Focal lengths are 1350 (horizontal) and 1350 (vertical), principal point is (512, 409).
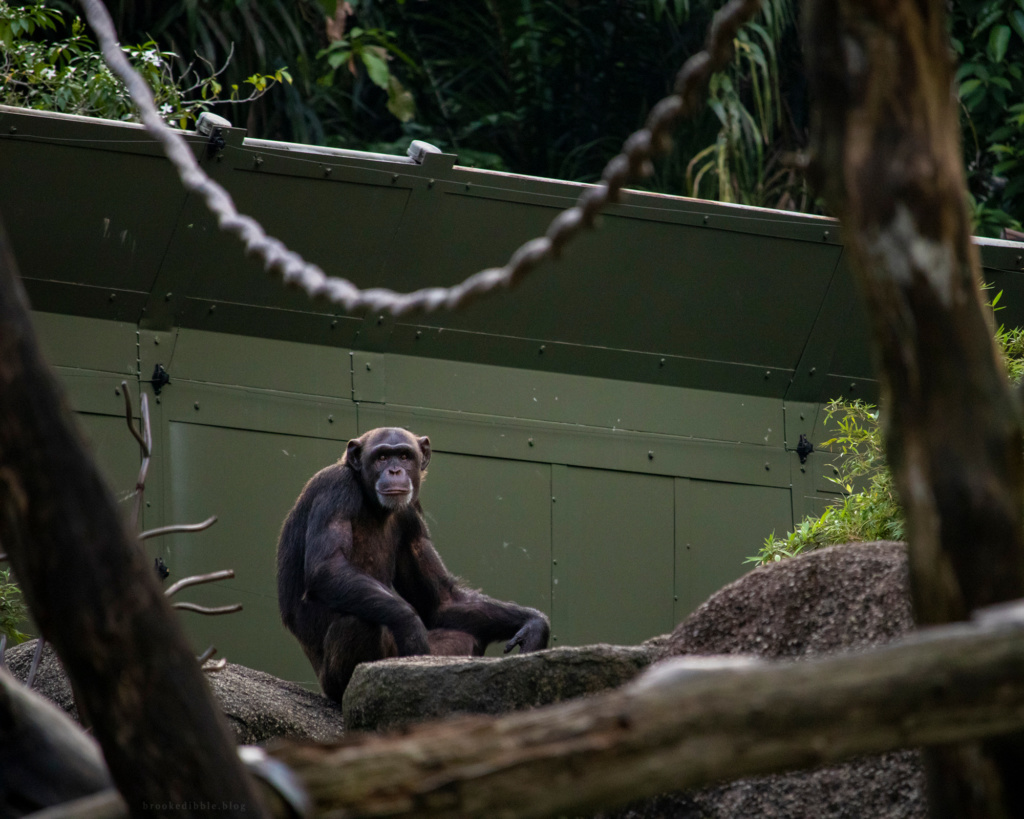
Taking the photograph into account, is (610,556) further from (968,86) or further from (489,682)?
(968,86)

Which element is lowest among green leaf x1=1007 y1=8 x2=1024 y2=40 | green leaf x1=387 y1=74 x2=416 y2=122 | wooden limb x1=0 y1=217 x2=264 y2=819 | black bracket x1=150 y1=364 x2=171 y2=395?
wooden limb x1=0 y1=217 x2=264 y2=819

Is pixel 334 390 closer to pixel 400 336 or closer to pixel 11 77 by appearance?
pixel 400 336

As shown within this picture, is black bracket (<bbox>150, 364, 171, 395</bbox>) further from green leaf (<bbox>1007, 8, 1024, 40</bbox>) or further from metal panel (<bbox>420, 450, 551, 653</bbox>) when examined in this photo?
green leaf (<bbox>1007, 8, 1024, 40</bbox>)

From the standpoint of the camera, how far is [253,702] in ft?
15.6

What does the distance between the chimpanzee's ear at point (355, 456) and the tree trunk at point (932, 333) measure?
4.44 meters

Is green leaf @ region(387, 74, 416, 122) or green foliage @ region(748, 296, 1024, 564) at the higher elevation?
green leaf @ region(387, 74, 416, 122)

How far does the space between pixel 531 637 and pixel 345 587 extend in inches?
34.2

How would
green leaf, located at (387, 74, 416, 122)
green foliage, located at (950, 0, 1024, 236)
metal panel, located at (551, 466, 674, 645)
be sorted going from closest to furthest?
metal panel, located at (551, 466, 674, 645) → green leaf, located at (387, 74, 416, 122) → green foliage, located at (950, 0, 1024, 236)

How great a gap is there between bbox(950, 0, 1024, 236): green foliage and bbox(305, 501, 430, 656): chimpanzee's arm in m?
5.87

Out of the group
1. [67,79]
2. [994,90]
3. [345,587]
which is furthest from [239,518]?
[994,90]

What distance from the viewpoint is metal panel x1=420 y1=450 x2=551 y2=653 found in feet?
23.7

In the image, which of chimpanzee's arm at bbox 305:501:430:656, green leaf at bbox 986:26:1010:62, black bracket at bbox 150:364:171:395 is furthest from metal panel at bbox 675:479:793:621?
green leaf at bbox 986:26:1010:62

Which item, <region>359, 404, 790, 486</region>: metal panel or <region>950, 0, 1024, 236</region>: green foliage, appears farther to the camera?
<region>950, 0, 1024, 236</region>: green foliage

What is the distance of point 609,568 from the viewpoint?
7.45 meters
